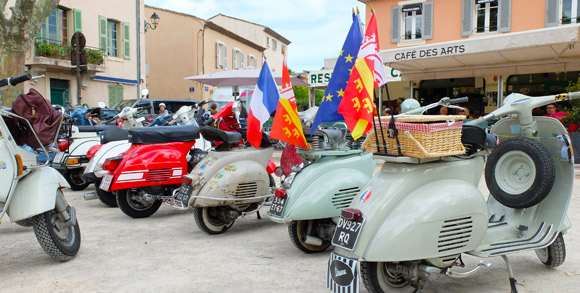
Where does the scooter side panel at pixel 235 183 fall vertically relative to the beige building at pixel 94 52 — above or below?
below

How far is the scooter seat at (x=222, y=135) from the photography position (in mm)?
5348

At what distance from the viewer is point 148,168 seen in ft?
19.4

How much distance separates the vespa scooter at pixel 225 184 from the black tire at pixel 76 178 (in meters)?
3.69

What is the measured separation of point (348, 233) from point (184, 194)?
2596 mm

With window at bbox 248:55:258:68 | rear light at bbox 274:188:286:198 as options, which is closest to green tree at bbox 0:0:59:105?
rear light at bbox 274:188:286:198

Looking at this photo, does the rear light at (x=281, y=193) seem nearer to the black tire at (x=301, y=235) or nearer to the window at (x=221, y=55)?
the black tire at (x=301, y=235)

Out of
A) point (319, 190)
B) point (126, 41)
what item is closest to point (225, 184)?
point (319, 190)

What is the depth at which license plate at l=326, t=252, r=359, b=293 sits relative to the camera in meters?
2.89

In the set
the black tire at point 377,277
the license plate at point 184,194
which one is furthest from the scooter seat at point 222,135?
the black tire at point 377,277

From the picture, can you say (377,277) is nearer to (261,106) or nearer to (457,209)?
(457,209)

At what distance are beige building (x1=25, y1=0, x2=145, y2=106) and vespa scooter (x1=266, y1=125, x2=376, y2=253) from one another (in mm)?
15374

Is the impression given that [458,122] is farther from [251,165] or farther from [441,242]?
[251,165]

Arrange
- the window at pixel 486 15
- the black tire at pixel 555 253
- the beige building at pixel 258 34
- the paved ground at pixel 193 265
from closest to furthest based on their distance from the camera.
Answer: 1. the paved ground at pixel 193 265
2. the black tire at pixel 555 253
3. the window at pixel 486 15
4. the beige building at pixel 258 34

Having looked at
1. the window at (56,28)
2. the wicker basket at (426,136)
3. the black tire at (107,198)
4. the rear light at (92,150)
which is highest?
the window at (56,28)
